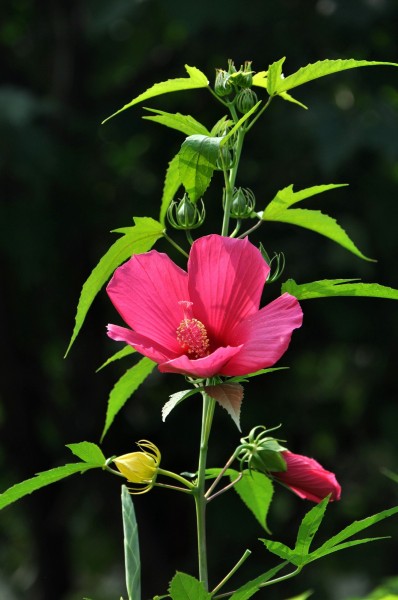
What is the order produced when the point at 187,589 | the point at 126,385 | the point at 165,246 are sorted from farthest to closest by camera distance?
1. the point at 165,246
2. the point at 126,385
3. the point at 187,589

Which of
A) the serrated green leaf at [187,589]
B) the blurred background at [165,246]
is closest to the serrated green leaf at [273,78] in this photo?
the serrated green leaf at [187,589]

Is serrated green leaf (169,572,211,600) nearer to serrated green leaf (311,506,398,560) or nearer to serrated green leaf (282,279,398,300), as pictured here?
serrated green leaf (311,506,398,560)

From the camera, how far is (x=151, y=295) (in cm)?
72

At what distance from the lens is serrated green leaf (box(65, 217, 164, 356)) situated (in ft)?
2.45

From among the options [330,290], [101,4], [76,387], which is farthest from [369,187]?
[330,290]

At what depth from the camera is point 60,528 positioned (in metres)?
3.81

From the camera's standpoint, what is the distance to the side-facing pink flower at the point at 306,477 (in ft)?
2.46

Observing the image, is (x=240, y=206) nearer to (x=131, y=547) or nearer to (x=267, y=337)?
(x=267, y=337)

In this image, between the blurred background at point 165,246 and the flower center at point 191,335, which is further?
the blurred background at point 165,246

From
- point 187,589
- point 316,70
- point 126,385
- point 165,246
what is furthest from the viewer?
point 165,246

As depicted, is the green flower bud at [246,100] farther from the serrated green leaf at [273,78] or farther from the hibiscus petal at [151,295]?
the hibiscus petal at [151,295]

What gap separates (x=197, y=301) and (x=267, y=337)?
0.23 ft

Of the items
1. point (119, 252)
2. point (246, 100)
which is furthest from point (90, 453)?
point (246, 100)

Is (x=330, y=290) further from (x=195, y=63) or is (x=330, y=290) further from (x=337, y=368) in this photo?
(x=337, y=368)
